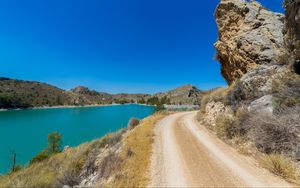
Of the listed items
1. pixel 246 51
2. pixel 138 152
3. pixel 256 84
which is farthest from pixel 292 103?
pixel 246 51

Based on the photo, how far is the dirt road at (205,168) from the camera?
6.54 meters

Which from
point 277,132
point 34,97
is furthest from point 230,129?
point 34,97

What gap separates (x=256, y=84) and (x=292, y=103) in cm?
518

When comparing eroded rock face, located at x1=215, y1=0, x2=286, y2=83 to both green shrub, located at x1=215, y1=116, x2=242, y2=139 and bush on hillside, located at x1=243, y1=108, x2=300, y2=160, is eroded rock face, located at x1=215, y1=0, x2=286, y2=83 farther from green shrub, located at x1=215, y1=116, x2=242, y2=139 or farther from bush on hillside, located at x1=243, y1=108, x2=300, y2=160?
bush on hillside, located at x1=243, y1=108, x2=300, y2=160

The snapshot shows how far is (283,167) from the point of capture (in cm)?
695

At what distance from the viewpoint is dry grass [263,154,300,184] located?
6591 mm

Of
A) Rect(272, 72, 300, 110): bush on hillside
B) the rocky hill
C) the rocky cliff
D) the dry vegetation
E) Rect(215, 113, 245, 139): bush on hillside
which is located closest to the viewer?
the dry vegetation

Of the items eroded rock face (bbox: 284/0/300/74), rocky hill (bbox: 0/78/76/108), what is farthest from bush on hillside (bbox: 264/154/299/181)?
rocky hill (bbox: 0/78/76/108)

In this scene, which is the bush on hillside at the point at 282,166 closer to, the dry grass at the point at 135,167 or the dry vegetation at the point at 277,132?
the dry vegetation at the point at 277,132

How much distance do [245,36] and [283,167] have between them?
16454mm

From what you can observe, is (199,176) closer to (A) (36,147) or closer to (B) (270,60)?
(B) (270,60)

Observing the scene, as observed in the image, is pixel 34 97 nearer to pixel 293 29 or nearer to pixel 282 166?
pixel 293 29

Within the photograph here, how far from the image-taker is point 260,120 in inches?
372

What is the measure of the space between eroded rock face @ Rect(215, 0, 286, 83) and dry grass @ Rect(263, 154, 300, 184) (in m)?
12.3
